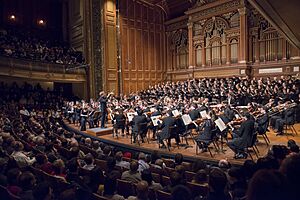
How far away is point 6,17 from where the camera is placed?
2055 centimetres

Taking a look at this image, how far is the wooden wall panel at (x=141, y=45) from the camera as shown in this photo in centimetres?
2128

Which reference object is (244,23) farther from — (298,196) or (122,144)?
(298,196)

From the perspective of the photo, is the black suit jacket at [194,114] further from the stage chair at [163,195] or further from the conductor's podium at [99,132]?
the stage chair at [163,195]

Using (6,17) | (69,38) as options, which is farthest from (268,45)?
(6,17)

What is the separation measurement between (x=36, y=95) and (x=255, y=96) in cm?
1390

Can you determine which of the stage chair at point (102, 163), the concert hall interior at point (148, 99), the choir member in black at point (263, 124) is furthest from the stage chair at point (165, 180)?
the choir member in black at point (263, 124)

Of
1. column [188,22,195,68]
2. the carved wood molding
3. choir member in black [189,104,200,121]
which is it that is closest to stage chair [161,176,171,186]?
choir member in black [189,104,200,121]

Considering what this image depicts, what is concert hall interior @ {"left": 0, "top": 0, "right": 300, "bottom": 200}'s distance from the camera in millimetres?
3674

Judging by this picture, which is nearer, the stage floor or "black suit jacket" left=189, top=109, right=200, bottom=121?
the stage floor

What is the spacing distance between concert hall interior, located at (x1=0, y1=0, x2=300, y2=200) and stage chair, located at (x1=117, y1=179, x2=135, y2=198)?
0.02 meters

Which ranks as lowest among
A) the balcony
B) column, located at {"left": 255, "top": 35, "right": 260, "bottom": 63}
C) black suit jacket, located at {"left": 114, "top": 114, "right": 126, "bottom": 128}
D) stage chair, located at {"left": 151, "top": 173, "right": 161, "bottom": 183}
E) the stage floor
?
the stage floor

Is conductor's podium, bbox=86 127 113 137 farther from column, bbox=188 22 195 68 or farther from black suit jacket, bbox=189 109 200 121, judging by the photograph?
column, bbox=188 22 195 68

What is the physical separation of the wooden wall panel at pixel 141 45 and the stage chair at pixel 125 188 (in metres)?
17.5

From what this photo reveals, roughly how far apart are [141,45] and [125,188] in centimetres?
1962
